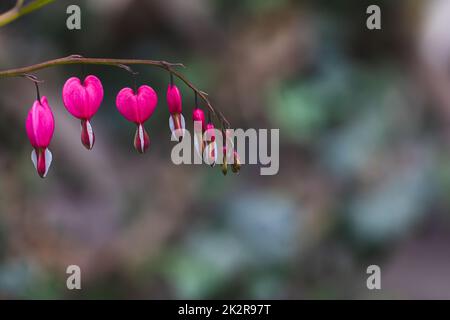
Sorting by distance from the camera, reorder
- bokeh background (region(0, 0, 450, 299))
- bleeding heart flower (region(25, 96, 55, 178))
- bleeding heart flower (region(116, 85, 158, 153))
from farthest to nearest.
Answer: bokeh background (region(0, 0, 450, 299)) < bleeding heart flower (region(116, 85, 158, 153)) < bleeding heart flower (region(25, 96, 55, 178))

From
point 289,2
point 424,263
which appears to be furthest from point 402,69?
point 424,263

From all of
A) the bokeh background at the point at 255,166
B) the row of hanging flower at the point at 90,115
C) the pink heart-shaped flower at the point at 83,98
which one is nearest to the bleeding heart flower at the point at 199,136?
the row of hanging flower at the point at 90,115

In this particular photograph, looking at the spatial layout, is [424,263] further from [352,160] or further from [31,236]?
[31,236]

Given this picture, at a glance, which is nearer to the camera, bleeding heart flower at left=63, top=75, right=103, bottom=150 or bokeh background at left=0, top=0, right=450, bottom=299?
bleeding heart flower at left=63, top=75, right=103, bottom=150

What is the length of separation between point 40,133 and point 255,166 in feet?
8.77

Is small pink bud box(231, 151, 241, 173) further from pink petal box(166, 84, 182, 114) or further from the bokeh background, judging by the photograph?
the bokeh background

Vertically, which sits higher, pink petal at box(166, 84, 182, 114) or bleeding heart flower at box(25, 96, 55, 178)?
pink petal at box(166, 84, 182, 114)

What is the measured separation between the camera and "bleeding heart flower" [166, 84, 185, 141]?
0.83m

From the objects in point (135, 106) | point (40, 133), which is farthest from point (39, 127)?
point (135, 106)

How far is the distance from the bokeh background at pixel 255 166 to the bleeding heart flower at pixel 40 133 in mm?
1715

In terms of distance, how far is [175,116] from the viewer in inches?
33.5

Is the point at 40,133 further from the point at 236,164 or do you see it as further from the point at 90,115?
the point at 236,164

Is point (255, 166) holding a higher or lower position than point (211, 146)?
lower

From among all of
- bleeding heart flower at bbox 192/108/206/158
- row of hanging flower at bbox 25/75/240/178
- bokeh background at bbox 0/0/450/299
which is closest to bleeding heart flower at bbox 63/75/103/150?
row of hanging flower at bbox 25/75/240/178
